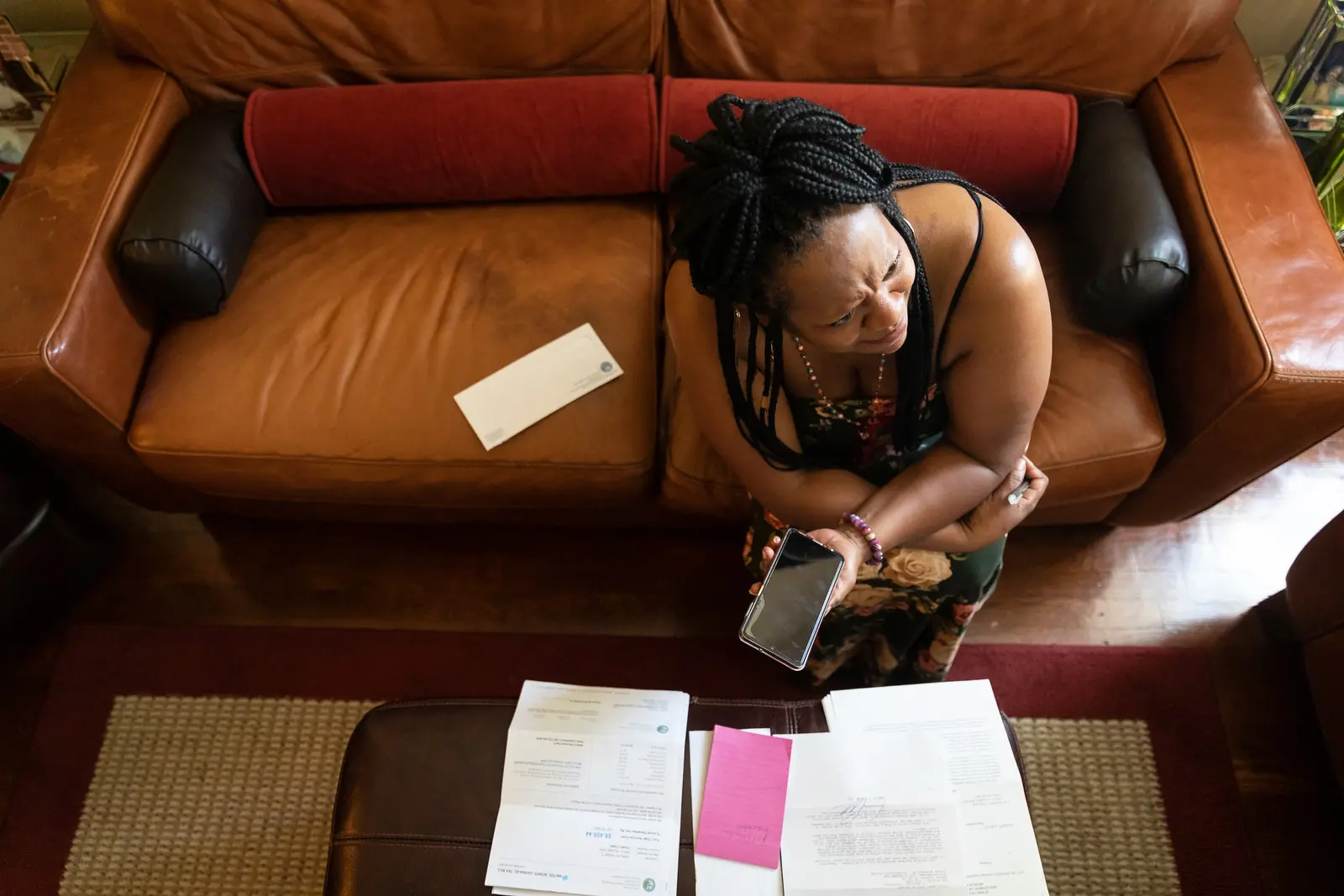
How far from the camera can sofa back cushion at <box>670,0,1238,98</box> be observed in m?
1.38

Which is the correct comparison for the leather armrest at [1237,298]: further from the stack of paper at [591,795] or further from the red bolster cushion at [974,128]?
the stack of paper at [591,795]

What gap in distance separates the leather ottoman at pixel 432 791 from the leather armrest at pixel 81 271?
2.22 ft

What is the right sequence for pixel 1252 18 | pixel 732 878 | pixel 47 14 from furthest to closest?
pixel 47 14, pixel 1252 18, pixel 732 878

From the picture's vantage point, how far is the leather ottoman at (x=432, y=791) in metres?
1.03

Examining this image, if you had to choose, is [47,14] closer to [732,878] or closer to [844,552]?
[844,552]

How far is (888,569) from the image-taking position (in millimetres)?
1160

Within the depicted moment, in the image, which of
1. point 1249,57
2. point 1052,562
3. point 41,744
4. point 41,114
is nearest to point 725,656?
point 1052,562

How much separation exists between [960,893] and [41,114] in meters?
2.24

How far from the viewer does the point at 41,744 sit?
1.50 metres

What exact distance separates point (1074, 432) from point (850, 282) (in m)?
0.66

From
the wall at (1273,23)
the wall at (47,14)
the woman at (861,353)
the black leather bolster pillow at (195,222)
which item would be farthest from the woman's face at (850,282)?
the wall at (47,14)

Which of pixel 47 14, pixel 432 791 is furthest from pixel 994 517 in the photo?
pixel 47 14

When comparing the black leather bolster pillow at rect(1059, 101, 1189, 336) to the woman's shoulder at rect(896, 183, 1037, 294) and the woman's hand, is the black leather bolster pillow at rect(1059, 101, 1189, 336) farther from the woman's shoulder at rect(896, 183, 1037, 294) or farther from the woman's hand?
the woman's shoulder at rect(896, 183, 1037, 294)

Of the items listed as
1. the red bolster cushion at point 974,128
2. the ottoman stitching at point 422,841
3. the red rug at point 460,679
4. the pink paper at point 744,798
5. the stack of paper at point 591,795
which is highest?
the red bolster cushion at point 974,128
